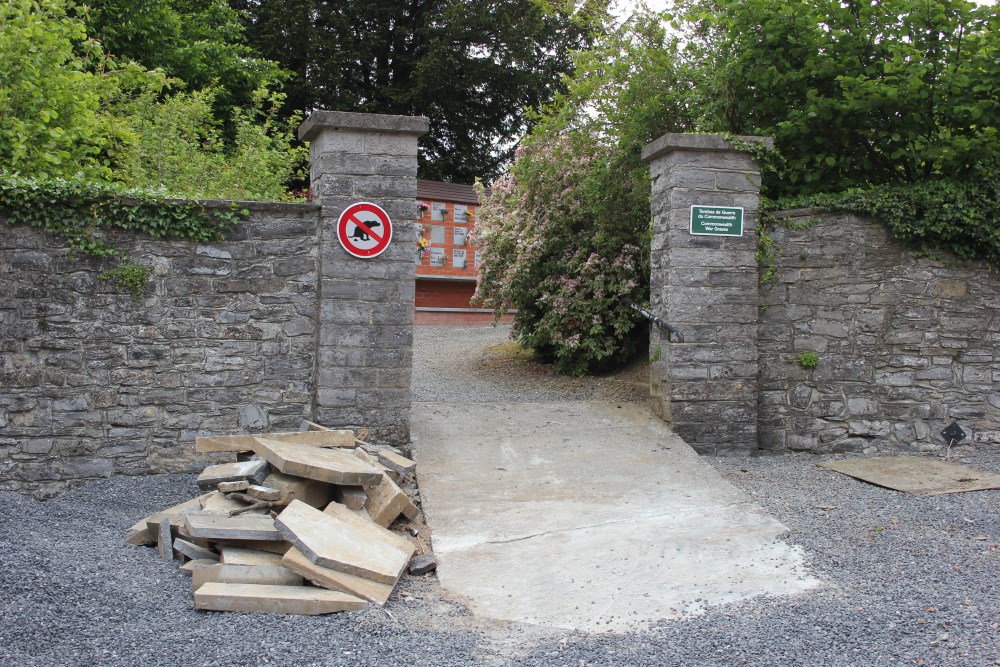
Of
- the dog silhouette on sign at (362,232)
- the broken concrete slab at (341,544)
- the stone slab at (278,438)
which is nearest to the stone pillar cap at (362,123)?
the dog silhouette on sign at (362,232)

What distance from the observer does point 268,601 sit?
3.94 metres

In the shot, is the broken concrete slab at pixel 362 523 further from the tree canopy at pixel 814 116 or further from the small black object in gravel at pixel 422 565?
the tree canopy at pixel 814 116

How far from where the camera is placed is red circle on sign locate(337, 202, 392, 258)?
6.33 meters

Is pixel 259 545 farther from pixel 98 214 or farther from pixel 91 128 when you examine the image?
pixel 91 128

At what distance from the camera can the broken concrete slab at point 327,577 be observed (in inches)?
160

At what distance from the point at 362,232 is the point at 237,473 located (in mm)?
2283

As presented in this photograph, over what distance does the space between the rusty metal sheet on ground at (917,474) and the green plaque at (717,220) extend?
2197 millimetres

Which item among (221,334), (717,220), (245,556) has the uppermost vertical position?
(717,220)

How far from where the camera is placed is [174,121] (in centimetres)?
1023

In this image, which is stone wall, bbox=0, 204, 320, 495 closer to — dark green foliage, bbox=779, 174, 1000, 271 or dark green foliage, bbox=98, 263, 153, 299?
dark green foliage, bbox=98, 263, 153, 299

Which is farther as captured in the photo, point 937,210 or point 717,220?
point 937,210

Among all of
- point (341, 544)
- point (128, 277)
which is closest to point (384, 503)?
point (341, 544)

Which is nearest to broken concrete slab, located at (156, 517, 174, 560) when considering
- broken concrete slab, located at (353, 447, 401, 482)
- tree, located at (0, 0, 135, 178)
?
broken concrete slab, located at (353, 447, 401, 482)

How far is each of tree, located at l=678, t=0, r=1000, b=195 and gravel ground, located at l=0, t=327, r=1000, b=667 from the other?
384 cm
